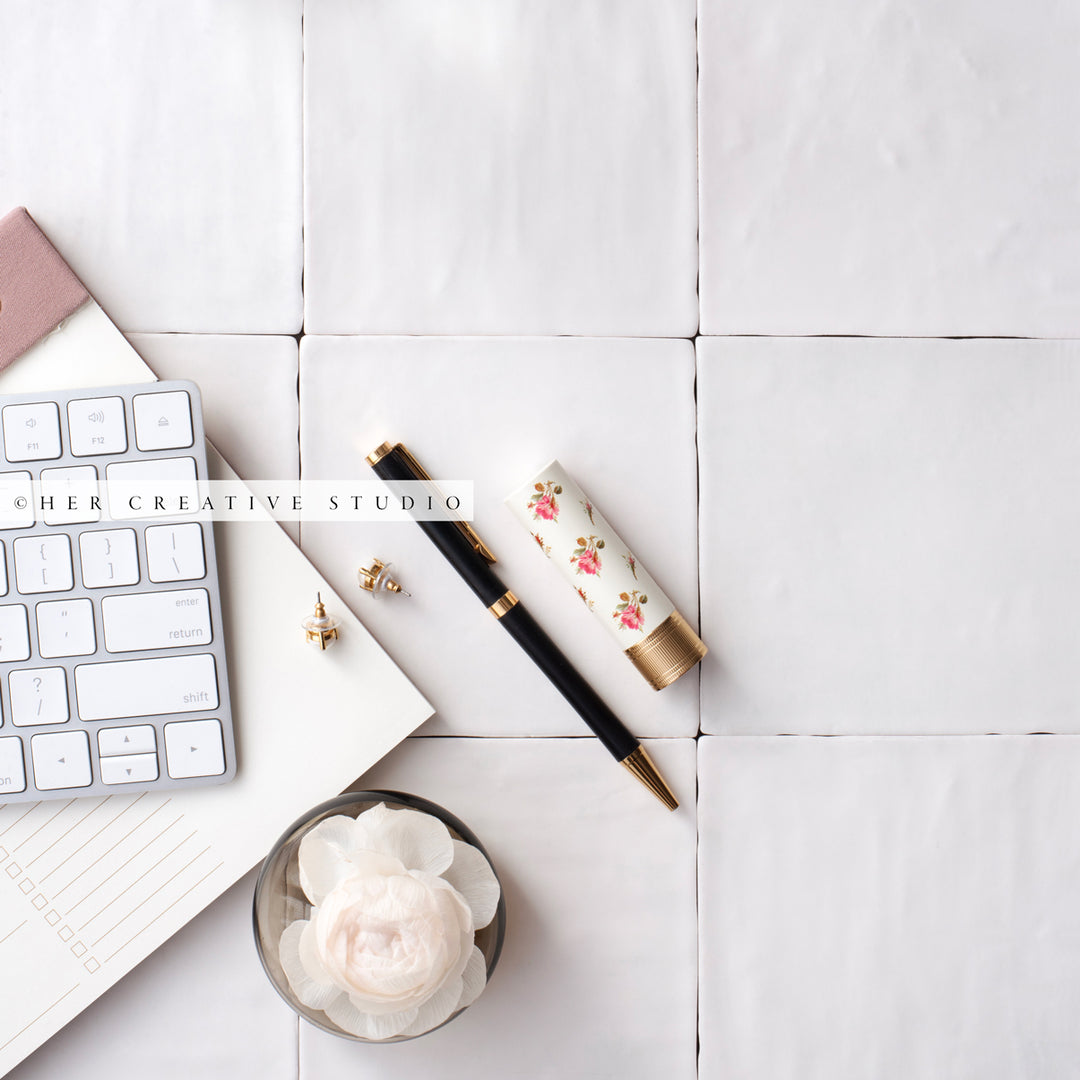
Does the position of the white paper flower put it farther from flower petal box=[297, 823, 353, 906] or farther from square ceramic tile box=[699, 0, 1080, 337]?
square ceramic tile box=[699, 0, 1080, 337]

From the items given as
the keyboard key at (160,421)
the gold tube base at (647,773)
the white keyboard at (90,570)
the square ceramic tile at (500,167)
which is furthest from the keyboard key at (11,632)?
the gold tube base at (647,773)

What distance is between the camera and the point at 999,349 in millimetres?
513

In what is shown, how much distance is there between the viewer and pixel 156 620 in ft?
1.54

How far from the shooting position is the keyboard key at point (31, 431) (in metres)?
0.47

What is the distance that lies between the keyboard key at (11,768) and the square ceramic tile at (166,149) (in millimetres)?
250

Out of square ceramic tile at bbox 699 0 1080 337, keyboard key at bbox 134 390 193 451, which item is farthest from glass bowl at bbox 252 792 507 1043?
square ceramic tile at bbox 699 0 1080 337

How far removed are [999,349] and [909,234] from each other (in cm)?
9

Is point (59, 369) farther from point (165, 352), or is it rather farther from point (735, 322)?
point (735, 322)

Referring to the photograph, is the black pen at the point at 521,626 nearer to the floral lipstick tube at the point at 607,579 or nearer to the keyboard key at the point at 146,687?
the floral lipstick tube at the point at 607,579

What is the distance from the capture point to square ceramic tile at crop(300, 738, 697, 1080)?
497 millimetres

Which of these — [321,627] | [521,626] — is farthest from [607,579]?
[321,627]

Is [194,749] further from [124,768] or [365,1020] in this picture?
[365,1020]

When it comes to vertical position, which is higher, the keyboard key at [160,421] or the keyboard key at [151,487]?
the keyboard key at [160,421]

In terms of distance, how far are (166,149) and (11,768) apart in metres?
0.36
